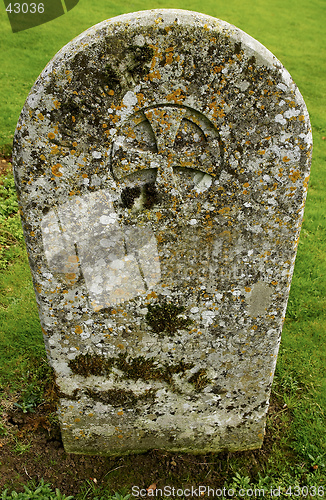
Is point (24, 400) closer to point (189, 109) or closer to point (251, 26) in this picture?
point (189, 109)

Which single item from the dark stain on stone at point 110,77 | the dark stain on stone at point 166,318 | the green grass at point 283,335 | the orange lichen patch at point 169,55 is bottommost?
the green grass at point 283,335

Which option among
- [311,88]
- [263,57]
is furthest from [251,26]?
[263,57]

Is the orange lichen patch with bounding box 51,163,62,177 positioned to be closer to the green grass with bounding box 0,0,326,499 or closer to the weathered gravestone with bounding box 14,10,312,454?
the weathered gravestone with bounding box 14,10,312,454

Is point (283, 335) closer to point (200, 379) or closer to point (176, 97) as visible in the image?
point (200, 379)

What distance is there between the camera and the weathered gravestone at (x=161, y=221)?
1992 millimetres

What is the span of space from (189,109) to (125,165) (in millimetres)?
464

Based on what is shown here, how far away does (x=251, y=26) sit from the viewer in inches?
462

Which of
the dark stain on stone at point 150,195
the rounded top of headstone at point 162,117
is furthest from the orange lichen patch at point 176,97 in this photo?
the dark stain on stone at point 150,195
